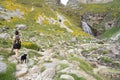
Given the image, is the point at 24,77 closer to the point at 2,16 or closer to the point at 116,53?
the point at 116,53

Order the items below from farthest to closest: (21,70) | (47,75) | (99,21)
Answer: (99,21) < (21,70) < (47,75)

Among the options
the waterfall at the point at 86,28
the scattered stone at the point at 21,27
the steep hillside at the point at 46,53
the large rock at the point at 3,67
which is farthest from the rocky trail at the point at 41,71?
the waterfall at the point at 86,28

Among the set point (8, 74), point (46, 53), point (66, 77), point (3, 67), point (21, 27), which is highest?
point (21, 27)

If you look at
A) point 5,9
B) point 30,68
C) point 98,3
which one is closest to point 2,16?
point 5,9

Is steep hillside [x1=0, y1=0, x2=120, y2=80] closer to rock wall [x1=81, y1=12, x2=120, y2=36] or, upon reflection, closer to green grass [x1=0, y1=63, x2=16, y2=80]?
green grass [x1=0, y1=63, x2=16, y2=80]

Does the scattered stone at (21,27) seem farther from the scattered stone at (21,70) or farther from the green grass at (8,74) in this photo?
the green grass at (8,74)

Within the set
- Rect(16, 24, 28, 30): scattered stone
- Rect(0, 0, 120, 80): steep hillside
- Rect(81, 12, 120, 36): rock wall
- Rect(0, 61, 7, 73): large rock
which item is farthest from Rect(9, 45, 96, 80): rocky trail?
Rect(81, 12, 120, 36): rock wall

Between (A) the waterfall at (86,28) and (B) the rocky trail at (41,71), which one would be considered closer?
(B) the rocky trail at (41,71)

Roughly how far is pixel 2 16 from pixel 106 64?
35325 millimetres

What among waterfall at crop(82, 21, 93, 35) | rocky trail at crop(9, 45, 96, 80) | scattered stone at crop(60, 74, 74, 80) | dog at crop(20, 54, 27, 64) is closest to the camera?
scattered stone at crop(60, 74, 74, 80)

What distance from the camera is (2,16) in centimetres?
6506

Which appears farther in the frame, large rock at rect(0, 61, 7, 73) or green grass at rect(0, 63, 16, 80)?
large rock at rect(0, 61, 7, 73)

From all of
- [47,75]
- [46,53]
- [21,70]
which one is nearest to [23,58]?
[21,70]

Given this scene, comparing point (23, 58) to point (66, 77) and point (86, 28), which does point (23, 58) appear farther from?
point (86, 28)
